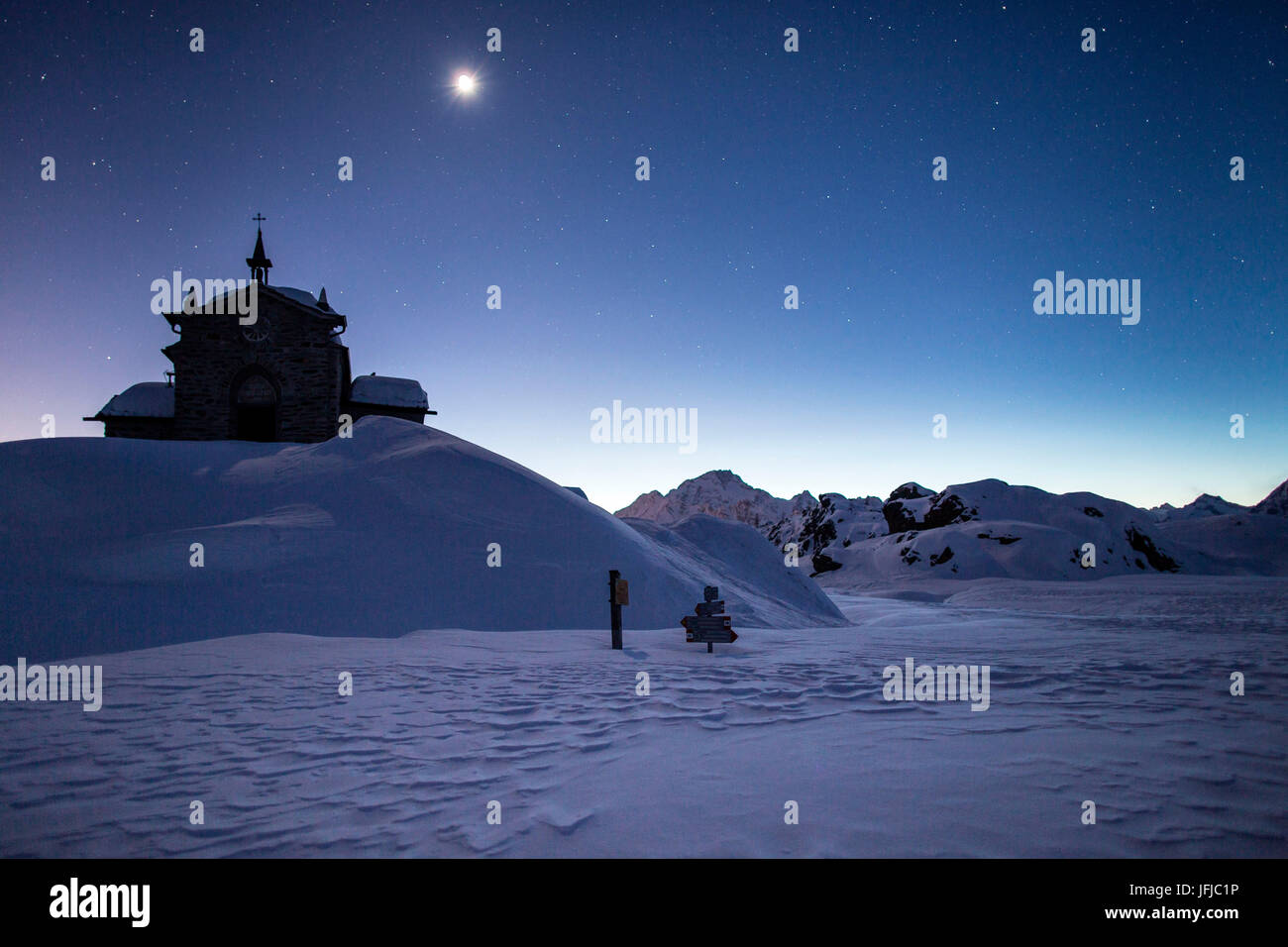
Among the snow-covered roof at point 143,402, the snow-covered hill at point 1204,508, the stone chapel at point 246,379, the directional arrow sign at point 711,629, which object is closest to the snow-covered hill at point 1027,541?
the stone chapel at point 246,379

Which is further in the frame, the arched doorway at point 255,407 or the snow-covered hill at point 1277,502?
the snow-covered hill at point 1277,502

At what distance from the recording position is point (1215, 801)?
3561 mm

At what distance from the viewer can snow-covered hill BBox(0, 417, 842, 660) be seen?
10.3m

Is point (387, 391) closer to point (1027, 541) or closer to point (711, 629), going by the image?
point (711, 629)

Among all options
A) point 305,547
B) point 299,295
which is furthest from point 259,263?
point 305,547

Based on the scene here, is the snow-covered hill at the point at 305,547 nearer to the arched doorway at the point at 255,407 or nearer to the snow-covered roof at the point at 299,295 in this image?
the arched doorway at the point at 255,407

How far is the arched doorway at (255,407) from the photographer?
90.2 feet

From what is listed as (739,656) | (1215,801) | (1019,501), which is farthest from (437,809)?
(1019,501)

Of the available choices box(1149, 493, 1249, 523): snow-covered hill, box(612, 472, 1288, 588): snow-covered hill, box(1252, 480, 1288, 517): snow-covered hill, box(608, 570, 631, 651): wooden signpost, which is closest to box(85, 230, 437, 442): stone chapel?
box(608, 570, 631, 651): wooden signpost

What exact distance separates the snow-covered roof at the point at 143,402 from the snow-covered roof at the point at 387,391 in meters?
8.33

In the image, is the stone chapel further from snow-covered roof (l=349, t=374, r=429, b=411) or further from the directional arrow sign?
the directional arrow sign

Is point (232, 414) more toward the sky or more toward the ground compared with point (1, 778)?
more toward the sky
